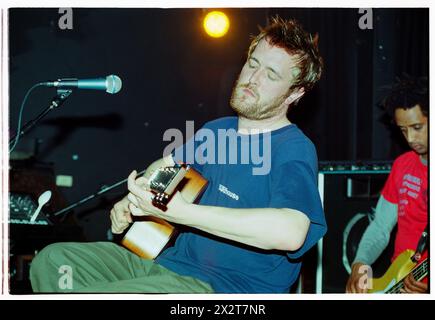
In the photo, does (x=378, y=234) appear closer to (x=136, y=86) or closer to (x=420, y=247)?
(x=420, y=247)

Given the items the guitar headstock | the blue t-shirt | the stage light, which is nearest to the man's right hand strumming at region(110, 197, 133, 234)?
the blue t-shirt

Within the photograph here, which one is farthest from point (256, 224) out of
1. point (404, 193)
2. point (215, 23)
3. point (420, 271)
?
point (215, 23)

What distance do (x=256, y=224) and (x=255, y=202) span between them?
219 mm

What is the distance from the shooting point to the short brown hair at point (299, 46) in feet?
6.33

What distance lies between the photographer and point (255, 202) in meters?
1.72

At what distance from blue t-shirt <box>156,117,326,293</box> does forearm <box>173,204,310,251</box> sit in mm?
43

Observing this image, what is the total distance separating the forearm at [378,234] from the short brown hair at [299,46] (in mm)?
958

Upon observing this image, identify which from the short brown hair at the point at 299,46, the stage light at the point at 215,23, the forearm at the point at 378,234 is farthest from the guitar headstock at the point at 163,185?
the stage light at the point at 215,23

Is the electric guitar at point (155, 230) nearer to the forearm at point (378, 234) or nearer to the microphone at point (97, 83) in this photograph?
the microphone at point (97, 83)

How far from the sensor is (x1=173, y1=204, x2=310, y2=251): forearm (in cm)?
150

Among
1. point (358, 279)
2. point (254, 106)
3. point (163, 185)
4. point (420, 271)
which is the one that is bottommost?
point (358, 279)

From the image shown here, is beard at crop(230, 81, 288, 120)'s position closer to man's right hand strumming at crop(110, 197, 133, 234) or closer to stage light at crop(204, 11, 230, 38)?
man's right hand strumming at crop(110, 197, 133, 234)
